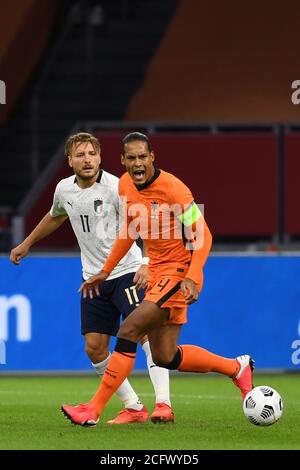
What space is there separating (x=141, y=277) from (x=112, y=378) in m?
0.86

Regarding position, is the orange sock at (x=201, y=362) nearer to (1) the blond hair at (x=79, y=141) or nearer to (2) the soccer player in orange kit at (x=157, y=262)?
(2) the soccer player in orange kit at (x=157, y=262)

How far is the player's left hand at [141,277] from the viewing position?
986 centimetres

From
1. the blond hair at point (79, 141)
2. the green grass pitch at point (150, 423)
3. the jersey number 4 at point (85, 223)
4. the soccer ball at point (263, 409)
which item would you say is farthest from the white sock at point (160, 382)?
the blond hair at point (79, 141)

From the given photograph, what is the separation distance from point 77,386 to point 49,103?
10.7 m

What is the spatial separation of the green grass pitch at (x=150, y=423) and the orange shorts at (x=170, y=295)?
75cm

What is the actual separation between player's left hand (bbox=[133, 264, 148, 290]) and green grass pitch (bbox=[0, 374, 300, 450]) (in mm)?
957

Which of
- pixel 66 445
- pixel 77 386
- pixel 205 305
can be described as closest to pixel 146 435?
pixel 66 445

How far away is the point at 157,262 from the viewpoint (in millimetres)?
9648

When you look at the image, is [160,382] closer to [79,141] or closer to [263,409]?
[263,409]

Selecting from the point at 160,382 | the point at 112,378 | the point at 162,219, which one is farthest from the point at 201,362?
the point at 162,219

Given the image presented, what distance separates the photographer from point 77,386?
13.7m

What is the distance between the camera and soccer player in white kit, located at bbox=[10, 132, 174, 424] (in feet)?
33.0
